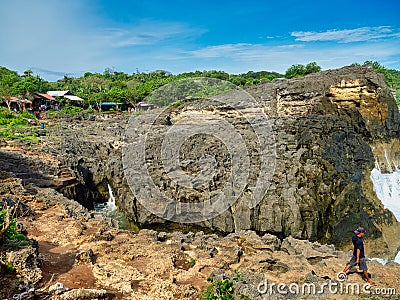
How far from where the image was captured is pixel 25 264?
765 cm

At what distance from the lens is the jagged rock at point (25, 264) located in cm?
749

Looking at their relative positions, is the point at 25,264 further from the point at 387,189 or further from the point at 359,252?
the point at 387,189

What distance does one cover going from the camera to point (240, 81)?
5794 centimetres

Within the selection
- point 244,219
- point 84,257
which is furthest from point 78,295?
point 244,219

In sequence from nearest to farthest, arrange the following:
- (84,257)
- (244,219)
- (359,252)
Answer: (359,252), (84,257), (244,219)

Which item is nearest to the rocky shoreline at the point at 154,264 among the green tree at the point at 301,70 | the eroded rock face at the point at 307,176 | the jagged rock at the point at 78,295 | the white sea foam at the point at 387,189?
the jagged rock at the point at 78,295

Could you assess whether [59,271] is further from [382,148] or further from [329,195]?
[382,148]

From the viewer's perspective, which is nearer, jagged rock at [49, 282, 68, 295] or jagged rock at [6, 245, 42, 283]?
jagged rock at [49, 282, 68, 295]

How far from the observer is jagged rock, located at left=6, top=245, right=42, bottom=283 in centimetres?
749

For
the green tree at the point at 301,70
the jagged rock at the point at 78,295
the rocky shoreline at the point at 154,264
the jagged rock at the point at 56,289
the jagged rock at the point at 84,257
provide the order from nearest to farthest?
the jagged rock at the point at 78,295, the jagged rock at the point at 56,289, the rocky shoreline at the point at 154,264, the jagged rock at the point at 84,257, the green tree at the point at 301,70

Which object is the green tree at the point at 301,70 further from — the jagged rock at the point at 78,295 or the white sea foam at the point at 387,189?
the jagged rock at the point at 78,295

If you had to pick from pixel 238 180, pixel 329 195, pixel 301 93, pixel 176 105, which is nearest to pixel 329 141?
pixel 329 195

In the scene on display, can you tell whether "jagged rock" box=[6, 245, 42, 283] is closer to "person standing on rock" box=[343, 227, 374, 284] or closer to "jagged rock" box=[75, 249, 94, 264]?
"jagged rock" box=[75, 249, 94, 264]

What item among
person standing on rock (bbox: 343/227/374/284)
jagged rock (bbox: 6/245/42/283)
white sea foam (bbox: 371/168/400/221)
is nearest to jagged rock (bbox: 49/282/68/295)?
jagged rock (bbox: 6/245/42/283)
